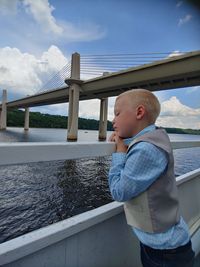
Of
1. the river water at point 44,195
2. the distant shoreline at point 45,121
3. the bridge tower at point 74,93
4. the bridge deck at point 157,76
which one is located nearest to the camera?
the river water at point 44,195

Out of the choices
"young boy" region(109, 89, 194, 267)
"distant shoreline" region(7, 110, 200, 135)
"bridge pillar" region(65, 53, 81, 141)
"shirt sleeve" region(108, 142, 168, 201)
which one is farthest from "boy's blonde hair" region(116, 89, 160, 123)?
"distant shoreline" region(7, 110, 200, 135)

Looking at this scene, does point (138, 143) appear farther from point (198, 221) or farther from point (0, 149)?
point (198, 221)

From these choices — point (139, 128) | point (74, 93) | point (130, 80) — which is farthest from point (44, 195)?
point (74, 93)

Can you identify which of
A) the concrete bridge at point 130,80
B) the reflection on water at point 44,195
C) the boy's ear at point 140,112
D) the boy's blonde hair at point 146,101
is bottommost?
the reflection on water at point 44,195

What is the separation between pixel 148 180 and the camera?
2.38 ft

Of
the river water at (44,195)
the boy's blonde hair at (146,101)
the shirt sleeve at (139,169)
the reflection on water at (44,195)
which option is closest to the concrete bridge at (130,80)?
the river water at (44,195)

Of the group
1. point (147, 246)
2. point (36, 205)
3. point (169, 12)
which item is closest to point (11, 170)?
point (36, 205)

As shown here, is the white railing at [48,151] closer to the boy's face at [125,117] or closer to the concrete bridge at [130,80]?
the boy's face at [125,117]

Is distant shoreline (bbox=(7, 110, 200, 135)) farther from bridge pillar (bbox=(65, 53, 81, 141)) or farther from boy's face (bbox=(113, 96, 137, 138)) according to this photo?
boy's face (bbox=(113, 96, 137, 138))

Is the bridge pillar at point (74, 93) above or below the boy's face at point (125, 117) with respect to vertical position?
above

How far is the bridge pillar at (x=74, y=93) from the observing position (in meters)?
21.4

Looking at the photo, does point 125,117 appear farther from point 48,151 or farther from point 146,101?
point 48,151

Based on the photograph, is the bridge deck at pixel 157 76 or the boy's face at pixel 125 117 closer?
the boy's face at pixel 125 117

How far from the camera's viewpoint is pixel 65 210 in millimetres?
4586
